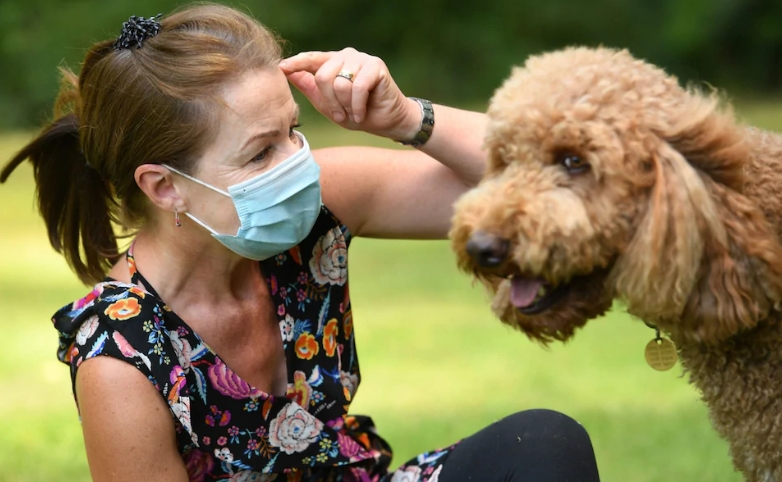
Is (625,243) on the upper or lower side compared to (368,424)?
upper

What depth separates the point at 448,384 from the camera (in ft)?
17.0

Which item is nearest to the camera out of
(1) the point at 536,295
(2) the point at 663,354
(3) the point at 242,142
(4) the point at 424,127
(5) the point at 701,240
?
(5) the point at 701,240

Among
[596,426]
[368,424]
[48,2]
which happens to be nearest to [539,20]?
[48,2]

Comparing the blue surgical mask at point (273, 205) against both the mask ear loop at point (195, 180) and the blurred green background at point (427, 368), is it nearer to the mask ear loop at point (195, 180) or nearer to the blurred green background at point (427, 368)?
the mask ear loop at point (195, 180)

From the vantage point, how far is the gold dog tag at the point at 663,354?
2.42 meters

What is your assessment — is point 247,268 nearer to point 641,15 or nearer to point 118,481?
point 118,481

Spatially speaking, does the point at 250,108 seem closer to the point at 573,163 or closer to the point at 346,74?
the point at 346,74

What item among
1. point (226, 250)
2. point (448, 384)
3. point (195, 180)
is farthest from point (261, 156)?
point (448, 384)

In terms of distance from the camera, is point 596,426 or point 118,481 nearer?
point 118,481

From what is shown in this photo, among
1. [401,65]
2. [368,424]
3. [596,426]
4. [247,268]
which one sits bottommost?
[401,65]

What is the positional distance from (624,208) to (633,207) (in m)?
0.02

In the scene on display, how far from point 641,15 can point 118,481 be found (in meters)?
17.6

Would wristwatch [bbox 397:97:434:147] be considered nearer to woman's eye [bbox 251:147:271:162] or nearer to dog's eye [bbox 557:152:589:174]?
woman's eye [bbox 251:147:271:162]

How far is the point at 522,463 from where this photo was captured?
2666 millimetres
